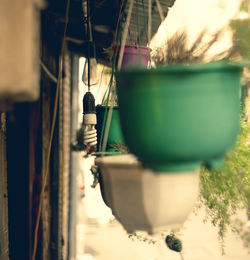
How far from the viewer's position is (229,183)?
79.0 inches

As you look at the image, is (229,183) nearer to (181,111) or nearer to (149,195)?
(149,195)

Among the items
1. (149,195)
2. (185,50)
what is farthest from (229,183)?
(149,195)

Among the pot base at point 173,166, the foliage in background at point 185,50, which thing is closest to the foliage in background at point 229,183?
the foliage in background at point 185,50

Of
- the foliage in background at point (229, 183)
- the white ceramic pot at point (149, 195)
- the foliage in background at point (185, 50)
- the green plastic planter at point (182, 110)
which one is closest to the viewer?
the green plastic planter at point (182, 110)

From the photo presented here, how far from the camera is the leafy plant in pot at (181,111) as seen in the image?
0.86 m

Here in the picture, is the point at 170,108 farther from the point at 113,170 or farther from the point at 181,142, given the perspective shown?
the point at 113,170

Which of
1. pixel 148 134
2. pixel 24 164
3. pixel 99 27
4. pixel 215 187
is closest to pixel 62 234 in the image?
pixel 24 164

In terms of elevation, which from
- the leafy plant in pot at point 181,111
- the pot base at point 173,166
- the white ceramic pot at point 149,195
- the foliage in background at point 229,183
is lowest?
the foliage in background at point 229,183

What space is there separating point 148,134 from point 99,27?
2626 millimetres

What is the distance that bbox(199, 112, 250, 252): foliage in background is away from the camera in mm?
1942

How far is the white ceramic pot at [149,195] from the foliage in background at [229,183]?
0.86m

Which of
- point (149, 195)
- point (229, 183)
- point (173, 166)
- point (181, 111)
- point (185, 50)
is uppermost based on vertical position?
point (185, 50)

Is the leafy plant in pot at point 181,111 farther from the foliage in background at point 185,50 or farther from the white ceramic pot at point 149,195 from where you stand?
the foliage in background at point 185,50

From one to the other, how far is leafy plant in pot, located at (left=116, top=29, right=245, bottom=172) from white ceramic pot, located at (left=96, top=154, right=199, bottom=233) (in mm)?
91
